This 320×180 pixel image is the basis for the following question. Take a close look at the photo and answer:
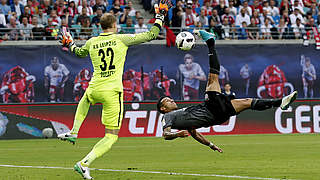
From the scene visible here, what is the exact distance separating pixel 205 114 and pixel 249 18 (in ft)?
58.4

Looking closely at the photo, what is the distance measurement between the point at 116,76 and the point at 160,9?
4.85 ft

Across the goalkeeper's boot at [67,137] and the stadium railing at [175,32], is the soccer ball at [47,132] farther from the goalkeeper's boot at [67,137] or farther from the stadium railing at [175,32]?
the goalkeeper's boot at [67,137]

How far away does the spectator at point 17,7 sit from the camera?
25.7 metres

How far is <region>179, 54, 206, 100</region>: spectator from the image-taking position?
25.5 metres

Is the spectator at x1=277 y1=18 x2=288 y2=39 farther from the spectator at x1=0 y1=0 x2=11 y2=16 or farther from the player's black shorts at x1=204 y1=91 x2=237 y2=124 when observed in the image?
the player's black shorts at x1=204 y1=91 x2=237 y2=124

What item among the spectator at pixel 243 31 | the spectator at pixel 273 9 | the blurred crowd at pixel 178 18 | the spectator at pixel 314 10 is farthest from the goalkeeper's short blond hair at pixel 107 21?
the spectator at pixel 314 10

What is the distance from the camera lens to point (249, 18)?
28.3 meters

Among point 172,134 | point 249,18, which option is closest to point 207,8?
point 249,18

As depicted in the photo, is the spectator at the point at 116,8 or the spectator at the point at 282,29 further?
the spectator at the point at 282,29

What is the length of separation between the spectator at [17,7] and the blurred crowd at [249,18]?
613 cm

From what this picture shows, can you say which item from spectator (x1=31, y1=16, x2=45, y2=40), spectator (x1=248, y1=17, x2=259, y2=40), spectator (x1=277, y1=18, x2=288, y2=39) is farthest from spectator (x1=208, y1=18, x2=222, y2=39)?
spectator (x1=31, y1=16, x2=45, y2=40)

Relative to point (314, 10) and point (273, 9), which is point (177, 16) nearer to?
point (273, 9)

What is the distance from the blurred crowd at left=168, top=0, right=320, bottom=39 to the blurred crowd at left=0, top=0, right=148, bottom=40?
2203 mm

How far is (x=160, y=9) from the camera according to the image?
11.0 meters
